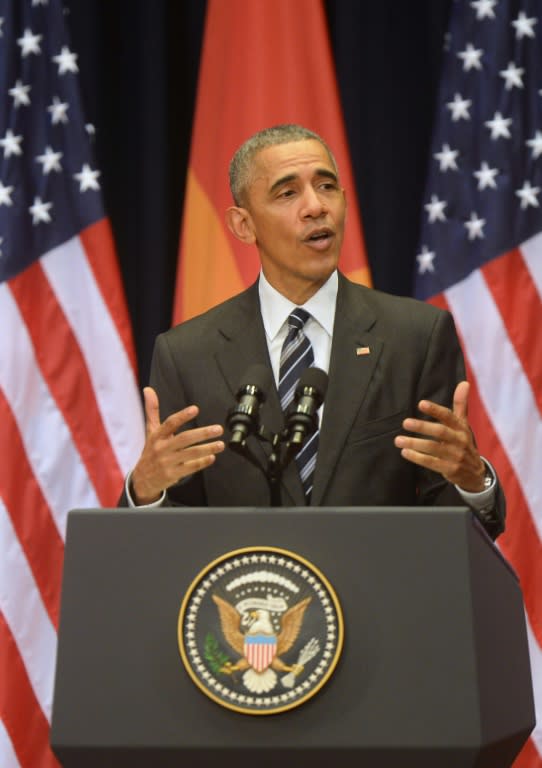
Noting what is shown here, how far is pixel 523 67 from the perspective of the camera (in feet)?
14.2

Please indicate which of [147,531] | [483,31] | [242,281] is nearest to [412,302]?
[147,531]

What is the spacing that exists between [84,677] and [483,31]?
10.4 ft

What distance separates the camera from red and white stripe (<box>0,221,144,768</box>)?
13.6ft

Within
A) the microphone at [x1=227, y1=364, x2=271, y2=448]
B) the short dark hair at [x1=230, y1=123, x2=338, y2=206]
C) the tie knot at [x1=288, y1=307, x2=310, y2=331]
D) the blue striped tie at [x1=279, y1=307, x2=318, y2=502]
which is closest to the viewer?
the microphone at [x1=227, y1=364, x2=271, y2=448]

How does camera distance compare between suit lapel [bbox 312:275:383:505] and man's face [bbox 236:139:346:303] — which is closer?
suit lapel [bbox 312:275:383:505]

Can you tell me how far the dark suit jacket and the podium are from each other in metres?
0.62

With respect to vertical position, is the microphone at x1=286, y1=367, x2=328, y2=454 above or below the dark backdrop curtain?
below

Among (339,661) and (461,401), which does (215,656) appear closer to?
(339,661)

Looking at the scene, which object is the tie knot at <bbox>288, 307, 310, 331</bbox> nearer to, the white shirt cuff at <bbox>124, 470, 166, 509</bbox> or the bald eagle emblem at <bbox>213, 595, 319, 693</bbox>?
the white shirt cuff at <bbox>124, 470, 166, 509</bbox>

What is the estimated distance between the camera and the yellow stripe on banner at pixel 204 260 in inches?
174

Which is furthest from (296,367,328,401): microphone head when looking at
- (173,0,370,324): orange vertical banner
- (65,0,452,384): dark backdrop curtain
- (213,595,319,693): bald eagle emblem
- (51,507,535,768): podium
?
(65,0,452,384): dark backdrop curtain

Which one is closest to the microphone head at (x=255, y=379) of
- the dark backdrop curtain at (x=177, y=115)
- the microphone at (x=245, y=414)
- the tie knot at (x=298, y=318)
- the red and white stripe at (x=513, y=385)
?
the microphone at (x=245, y=414)

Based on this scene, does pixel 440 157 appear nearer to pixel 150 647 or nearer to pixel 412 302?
pixel 412 302

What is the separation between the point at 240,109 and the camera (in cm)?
455
